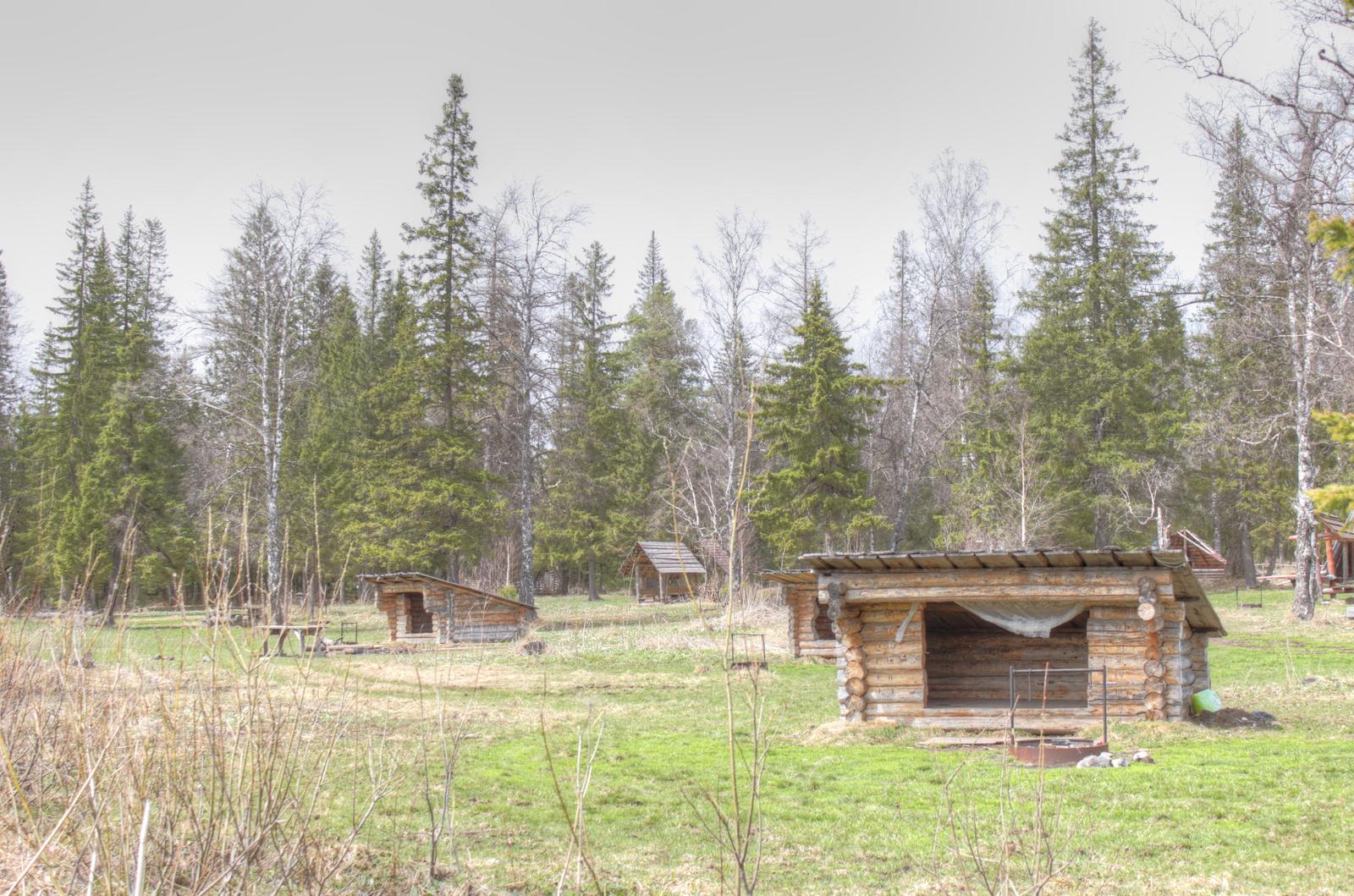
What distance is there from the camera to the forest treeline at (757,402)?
32.1 m

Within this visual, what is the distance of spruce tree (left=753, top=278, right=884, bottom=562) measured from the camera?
33.4 m

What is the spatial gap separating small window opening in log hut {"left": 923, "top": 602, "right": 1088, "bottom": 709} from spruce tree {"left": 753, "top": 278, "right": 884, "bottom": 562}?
15840mm

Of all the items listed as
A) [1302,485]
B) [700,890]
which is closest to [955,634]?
[700,890]

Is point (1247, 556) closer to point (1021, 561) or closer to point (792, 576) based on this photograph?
point (792, 576)

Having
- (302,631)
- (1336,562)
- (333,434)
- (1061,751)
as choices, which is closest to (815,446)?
(1336,562)

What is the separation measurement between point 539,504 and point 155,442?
17.4 metres

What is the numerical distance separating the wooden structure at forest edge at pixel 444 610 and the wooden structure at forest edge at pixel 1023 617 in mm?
15077

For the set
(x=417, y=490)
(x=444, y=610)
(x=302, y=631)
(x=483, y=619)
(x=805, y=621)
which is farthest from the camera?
(x=417, y=490)

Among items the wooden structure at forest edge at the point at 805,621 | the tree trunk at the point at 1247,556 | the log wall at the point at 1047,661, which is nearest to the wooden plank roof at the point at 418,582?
the wooden structure at forest edge at the point at 805,621

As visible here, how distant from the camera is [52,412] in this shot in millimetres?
49625

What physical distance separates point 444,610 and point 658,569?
17.4 meters

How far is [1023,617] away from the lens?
13883 millimetres

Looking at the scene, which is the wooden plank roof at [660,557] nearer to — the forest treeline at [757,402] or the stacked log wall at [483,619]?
the forest treeline at [757,402]

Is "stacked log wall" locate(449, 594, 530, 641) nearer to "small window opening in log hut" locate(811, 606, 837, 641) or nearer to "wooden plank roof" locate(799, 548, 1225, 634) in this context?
"small window opening in log hut" locate(811, 606, 837, 641)
